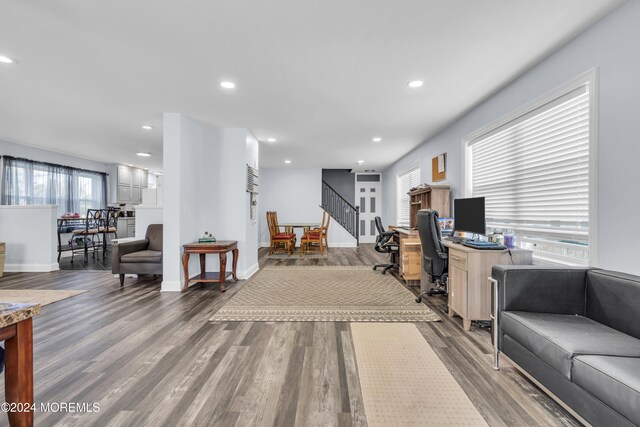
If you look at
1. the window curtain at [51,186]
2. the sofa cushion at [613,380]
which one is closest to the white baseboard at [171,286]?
the sofa cushion at [613,380]

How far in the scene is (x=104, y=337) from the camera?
97.5 inches

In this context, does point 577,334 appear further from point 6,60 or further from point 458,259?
point 6,60

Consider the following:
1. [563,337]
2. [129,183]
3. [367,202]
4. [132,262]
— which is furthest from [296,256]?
[129,183]

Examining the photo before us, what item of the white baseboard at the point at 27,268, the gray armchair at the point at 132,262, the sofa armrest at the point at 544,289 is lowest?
the white baseboard at the point at 27,268

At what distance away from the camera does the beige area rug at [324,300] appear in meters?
2.98

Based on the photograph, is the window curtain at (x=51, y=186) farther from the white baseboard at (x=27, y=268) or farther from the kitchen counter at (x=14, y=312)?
the kitchen counter at (x=14, y=312)

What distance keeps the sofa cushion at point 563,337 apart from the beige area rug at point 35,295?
5027 mm

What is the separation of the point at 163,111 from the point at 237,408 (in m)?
4.00

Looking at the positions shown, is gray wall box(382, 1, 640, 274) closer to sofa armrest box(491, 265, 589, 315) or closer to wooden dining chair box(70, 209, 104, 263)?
sofa armrest box(491, 265, 589, 315)

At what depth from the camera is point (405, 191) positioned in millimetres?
7234

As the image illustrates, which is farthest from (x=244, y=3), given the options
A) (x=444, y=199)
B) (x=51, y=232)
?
(x=51, y=232)

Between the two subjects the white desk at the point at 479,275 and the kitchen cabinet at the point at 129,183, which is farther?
the kitchen cabinet at the point at 129,183

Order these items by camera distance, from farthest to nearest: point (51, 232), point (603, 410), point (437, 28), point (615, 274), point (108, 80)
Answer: point (51, 232), point (108, 80), point (437, 28), point (615, 274), point (603, 410)

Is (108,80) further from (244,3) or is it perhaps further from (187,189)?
(244,3)
